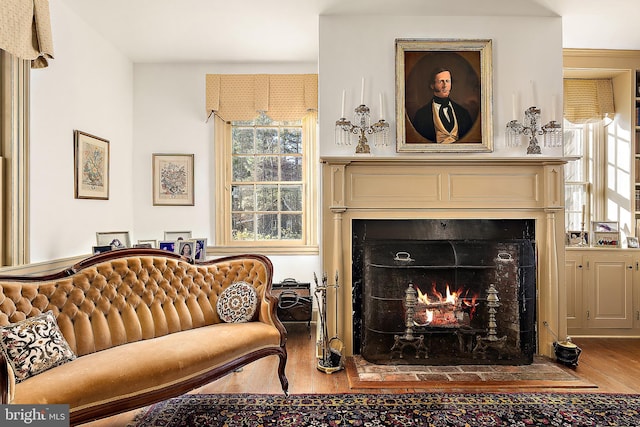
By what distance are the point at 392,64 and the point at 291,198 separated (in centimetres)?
175

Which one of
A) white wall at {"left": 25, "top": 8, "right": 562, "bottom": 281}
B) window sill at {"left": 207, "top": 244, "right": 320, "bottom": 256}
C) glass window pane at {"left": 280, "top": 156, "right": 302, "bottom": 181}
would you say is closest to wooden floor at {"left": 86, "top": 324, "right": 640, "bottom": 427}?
window sill at {"left": 207, "top": 244, "right": 320, "bottom": 256}

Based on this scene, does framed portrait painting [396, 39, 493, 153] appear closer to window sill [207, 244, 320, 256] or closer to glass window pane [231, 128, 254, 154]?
window sill [207, 244, 320, 256]

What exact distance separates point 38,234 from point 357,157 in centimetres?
240

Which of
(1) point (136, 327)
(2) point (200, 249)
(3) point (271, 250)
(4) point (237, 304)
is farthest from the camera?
(3) point (271, 250)

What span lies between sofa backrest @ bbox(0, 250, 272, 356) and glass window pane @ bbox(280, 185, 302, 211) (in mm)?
1351

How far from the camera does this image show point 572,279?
3.81 meters

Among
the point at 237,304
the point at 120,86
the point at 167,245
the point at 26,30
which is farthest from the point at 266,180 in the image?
the point at 26,30

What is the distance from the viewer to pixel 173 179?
4.29m

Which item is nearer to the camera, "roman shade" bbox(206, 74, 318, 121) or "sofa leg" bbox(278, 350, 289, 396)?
"sofa leg" bbox(278, 350, 289, 396)

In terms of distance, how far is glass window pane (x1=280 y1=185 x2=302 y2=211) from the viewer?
4402mm

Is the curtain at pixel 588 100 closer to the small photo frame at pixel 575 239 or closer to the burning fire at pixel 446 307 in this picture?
the small photo frame at pixel 575 239

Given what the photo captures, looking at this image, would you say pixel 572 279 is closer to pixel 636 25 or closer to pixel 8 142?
pixel 636 25

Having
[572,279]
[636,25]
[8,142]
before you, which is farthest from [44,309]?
[636,25]

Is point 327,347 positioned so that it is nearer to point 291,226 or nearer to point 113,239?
point 291,226
